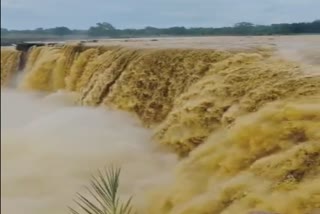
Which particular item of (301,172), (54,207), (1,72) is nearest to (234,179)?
(301,172)

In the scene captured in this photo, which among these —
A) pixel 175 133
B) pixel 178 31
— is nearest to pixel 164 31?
pixel 178 31

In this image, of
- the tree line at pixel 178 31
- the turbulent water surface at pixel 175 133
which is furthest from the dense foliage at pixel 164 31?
the turbulent water surface at pixel 175 133

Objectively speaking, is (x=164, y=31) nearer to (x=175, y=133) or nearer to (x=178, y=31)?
(x=178, y=31)

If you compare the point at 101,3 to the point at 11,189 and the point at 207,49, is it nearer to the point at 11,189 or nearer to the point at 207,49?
the point at 207,49

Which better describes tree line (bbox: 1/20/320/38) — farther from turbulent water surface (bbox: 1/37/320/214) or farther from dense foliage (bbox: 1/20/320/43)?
turbulent water surface (bbox: 1/37/320/214)

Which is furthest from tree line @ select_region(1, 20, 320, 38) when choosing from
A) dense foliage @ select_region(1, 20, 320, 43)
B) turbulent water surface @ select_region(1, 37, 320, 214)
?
turbulent water surface @ select_region(1, 37, 320, 214)

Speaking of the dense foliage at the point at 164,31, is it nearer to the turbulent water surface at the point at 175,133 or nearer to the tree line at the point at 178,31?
the tree line at the point at 178,31

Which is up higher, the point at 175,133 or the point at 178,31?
the point at 178,31
